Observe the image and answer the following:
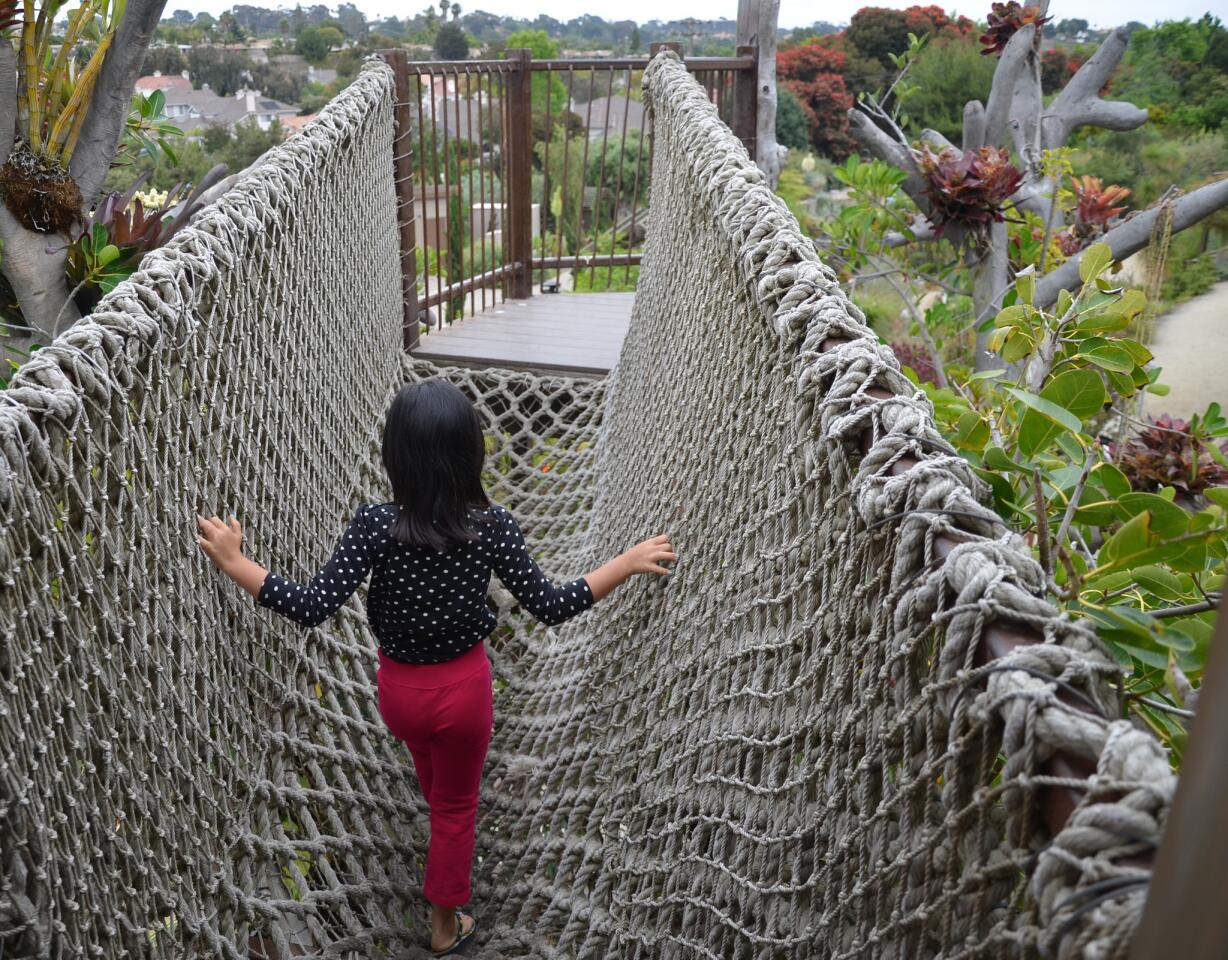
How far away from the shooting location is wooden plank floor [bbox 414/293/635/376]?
392cm

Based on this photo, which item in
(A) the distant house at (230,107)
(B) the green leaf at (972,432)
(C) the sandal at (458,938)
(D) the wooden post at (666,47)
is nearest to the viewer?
(B) the green leaf at (972,432)

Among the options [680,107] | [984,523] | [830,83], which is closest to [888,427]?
[984,523]

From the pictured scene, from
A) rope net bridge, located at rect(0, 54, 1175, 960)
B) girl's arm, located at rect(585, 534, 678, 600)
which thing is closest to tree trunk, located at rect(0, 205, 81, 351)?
rope net bridge, located at rect(0, 54, 1175, 960)

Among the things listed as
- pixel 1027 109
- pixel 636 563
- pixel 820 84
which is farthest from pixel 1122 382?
pixel 820 84

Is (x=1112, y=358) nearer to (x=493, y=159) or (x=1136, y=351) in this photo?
(x=1136, y=351)

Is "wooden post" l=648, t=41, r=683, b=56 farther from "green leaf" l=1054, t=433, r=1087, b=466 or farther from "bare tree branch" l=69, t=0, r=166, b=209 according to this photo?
"green leaf" l=1054, t=433, r=1087, b=466

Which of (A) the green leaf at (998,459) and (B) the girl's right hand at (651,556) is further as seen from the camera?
(B) the girl's right hand at (651,556)

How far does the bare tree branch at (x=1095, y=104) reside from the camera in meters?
3.42

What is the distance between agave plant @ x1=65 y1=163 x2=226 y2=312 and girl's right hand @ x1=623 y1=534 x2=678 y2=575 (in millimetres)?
1665

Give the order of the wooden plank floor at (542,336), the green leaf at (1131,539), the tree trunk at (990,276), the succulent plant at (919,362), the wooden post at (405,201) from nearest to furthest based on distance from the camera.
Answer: the green leaf at (1131,539) < the tree trunk at (990,276) < the wooden post at (405,201) < the wooden plank floor at (542,336) < the succulent plant at (919,362)

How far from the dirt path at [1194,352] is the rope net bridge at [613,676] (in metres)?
6.93

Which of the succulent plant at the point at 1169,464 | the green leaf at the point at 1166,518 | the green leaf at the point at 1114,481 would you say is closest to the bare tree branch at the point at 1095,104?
the succulent plant at the point at 1169,464

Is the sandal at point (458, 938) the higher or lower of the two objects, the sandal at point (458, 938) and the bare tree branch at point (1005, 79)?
the lower

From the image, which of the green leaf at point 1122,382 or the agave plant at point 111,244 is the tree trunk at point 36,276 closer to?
the agave plant at point 111,244
